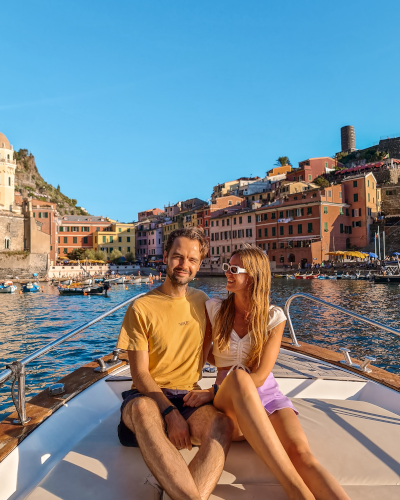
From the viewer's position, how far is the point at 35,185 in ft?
250

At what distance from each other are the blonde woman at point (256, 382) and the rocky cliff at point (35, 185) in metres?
74.9

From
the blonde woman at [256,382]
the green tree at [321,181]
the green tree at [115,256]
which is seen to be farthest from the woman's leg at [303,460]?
the green tree at [115,256]

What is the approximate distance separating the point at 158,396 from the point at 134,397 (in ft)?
0.49

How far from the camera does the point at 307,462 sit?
5.84ft

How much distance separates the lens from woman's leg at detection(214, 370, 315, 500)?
5.59 ft

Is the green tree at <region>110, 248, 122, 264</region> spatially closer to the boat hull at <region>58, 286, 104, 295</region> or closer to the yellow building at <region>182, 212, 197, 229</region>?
the yellow building at <region>182, 212, 197, 229</region>

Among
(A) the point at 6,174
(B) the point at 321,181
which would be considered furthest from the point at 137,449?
(A) the point at 6,174

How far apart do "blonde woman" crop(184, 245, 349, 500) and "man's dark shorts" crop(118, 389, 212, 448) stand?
56 mm

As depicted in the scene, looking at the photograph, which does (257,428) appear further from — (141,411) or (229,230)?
(229,230)

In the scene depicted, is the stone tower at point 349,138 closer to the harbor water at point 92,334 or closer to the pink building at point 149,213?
the pink building at point 149,213

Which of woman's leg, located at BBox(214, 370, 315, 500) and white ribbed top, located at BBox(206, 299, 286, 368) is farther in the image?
white ribbed top, located at BBox(206, 299, 286, 368)

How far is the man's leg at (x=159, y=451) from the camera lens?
1.64 metres

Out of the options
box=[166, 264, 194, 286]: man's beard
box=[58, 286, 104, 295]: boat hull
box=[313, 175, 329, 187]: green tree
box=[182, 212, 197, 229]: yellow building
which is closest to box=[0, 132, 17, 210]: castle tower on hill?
box=[182, 212, 197, 229]: yellow building

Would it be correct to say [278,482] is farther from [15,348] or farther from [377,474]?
[15,348]
